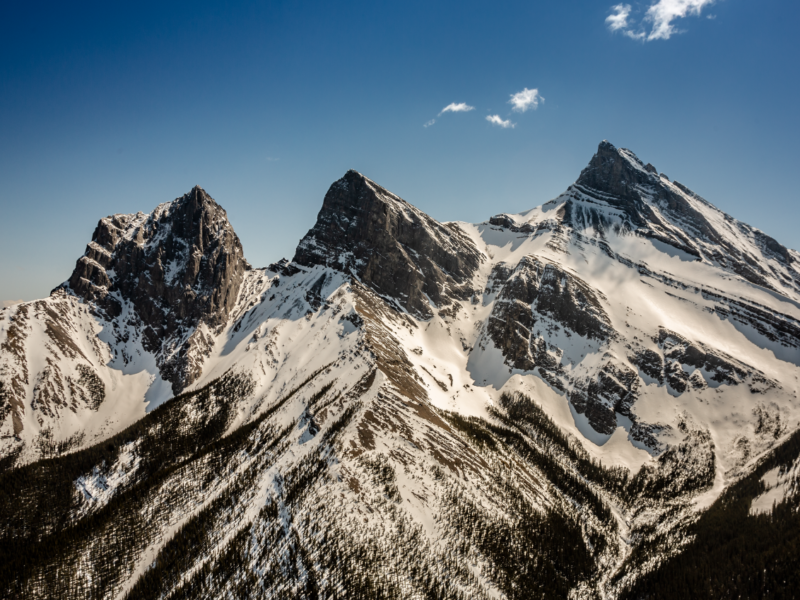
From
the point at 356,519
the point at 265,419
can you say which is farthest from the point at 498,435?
the point at 265,419

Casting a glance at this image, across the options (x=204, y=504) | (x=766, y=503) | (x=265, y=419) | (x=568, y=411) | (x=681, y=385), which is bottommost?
(x=766, y=503)

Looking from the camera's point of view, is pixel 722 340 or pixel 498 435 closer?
pixel 498 435

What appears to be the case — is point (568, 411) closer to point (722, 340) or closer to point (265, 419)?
point (722, 340)

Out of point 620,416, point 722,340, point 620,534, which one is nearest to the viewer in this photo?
point 620,534

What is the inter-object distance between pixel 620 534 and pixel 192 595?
114 meters

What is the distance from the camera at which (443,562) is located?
95.3 metres

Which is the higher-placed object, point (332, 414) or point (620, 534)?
point (332, 414)

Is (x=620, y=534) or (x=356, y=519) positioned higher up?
(x=356, y=519)

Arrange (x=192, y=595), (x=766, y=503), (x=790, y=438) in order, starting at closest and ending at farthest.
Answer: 1. (x=192, y=595)
2. (x=766, y=503)
3. (x=790, y=438)

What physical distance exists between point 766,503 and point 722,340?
342 ft

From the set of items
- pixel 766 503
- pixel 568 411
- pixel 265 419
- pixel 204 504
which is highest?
pixel 265 419

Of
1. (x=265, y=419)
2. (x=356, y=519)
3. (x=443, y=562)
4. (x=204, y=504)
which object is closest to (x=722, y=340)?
(x=443, y=562)

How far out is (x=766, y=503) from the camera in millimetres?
115000

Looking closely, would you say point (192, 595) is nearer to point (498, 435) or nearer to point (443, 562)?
point (443, 562)
